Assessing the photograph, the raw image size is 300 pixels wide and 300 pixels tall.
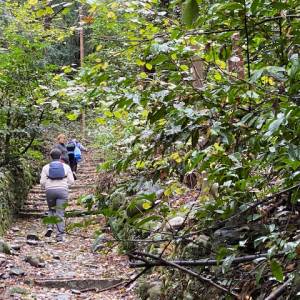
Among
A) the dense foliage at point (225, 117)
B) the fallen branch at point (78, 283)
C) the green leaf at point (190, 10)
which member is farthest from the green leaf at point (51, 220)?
the fallen branch at point (78, 283)

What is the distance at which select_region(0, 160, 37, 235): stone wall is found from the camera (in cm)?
986

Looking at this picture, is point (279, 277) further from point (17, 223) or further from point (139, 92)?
point (17, 223)

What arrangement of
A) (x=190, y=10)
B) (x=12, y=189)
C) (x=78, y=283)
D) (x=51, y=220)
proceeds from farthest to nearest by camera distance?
1. (x=12, y=189)
2. (x=78, y=283)
3. (x=51, y=220)
4. (x=190, y=10)

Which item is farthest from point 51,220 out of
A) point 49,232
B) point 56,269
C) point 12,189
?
point 12,189

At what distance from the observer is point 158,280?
5844 mm

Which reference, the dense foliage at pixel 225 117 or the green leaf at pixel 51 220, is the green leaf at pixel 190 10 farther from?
the green leaf at pixel 51 220

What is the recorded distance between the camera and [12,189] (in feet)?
36.0

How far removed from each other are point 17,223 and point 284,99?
9.25 meters

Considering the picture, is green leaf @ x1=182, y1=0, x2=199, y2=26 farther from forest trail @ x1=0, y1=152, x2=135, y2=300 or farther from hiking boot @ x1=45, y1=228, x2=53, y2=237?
hiking boot @ x1=45, y1=228, x2=53, y2=237

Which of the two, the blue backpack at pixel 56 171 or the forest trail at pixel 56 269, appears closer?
the forest trail at pixel 56 269

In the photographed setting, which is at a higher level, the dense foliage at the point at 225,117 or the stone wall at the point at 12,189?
the dense foliage at the point at 225,117

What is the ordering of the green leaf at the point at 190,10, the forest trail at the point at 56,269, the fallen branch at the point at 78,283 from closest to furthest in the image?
the green leaf at the point at 190,10 → the forest trail at the point at 56,269 → the fallen branch at the point at 78,283

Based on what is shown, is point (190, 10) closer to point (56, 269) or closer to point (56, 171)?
point (56, 269)

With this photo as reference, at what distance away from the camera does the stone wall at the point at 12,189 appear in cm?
986
